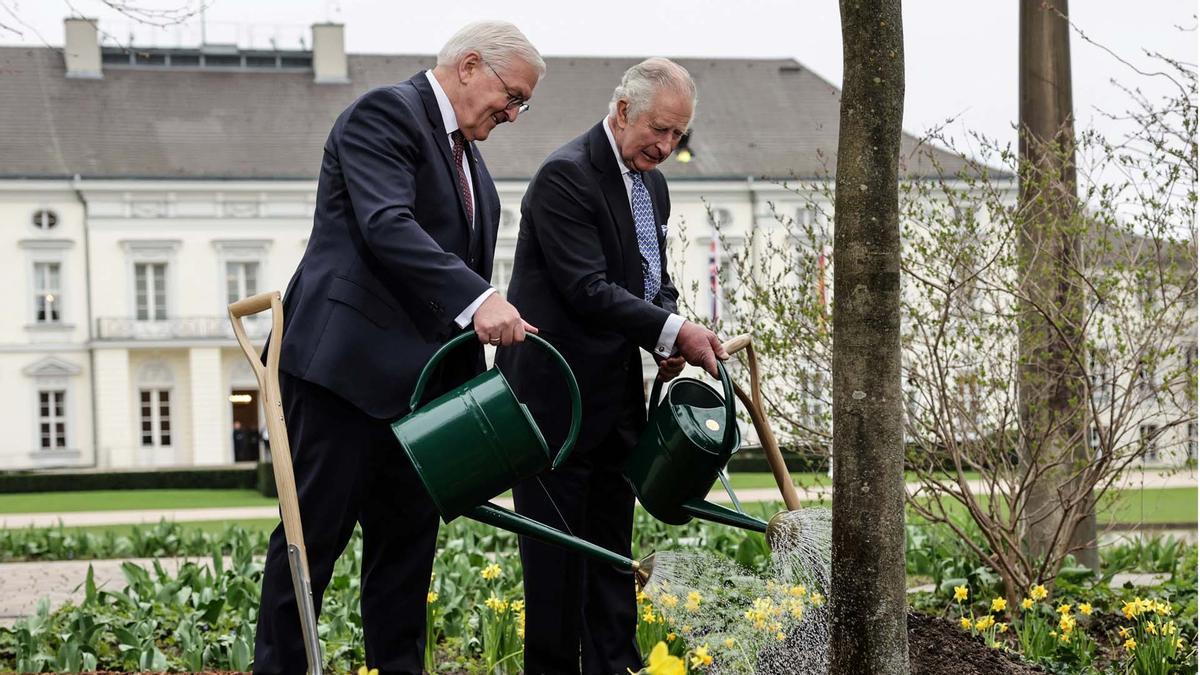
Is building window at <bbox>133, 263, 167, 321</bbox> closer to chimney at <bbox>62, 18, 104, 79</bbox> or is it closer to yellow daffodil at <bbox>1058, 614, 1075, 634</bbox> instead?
Result: chimney at <bbox>62, 18, 104, 79</bbox>

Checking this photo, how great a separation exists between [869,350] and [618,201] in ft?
2.49

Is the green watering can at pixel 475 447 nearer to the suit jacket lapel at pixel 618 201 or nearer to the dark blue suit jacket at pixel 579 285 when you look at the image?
the dark blue suit jacket at pixel 579 285

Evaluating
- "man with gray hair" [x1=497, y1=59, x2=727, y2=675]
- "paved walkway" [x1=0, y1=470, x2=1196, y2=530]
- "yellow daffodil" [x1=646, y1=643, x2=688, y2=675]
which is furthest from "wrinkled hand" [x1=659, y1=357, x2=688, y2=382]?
"paved walkway" [x1=0, y1=470, x2=1196, y2=530]

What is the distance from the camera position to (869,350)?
8.92 feet

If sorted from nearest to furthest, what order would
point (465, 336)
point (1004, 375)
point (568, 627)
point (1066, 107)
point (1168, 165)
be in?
point (465, 336) → point (568, 627) → point (1168, 165) → point (1004, 375) → point (1066, 107)

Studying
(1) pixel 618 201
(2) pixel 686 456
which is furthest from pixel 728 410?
(1) pixel 618 201

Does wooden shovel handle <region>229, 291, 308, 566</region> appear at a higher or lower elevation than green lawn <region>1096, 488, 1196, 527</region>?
higher

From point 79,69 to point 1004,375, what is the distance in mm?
34312

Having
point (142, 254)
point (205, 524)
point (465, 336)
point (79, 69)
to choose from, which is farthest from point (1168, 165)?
point (79, 69)

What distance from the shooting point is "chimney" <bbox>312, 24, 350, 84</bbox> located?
119ft

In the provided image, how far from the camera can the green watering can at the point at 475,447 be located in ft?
8.03

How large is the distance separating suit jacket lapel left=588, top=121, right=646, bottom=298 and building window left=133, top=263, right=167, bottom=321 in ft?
107

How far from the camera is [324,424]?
105 inches

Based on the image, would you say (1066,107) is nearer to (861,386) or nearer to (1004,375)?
(1004,375)
